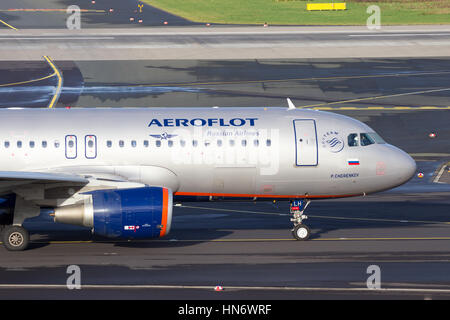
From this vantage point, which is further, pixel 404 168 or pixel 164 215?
pixel 404 168

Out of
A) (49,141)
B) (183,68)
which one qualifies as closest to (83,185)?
(49,141)

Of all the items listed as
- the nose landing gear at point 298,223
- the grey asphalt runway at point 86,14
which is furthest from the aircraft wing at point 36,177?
the grey asphalt runway at point 86,14

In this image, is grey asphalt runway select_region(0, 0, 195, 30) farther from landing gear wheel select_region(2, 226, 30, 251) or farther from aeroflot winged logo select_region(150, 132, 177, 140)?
landing gear wheel select_region(2, 226, 30, 251)

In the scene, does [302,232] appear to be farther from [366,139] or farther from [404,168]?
[404,168]

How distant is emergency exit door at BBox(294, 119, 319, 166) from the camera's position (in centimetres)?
3073

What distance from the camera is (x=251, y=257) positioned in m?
29.6

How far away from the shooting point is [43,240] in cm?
3219

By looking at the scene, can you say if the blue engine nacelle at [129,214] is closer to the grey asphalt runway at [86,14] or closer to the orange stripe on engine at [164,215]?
the orange stripe on engine at [164,215]

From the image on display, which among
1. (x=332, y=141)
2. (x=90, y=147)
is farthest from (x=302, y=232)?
(x=90, y=147)

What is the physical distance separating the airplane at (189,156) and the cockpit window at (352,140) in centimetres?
4

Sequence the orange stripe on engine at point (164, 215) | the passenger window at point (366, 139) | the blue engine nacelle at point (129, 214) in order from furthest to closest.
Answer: the passenger window at point (366, 139)
the orange stripe on engine at point (164, 215)
the blue engine nacelle at point (129, 214)

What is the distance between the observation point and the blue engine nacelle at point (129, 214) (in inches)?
1115

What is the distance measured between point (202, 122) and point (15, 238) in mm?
7739

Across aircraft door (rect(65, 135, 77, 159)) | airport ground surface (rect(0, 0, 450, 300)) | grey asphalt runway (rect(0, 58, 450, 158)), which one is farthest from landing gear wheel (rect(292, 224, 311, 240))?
grey asphalt runway (rect(0, 58, 450, 158))
